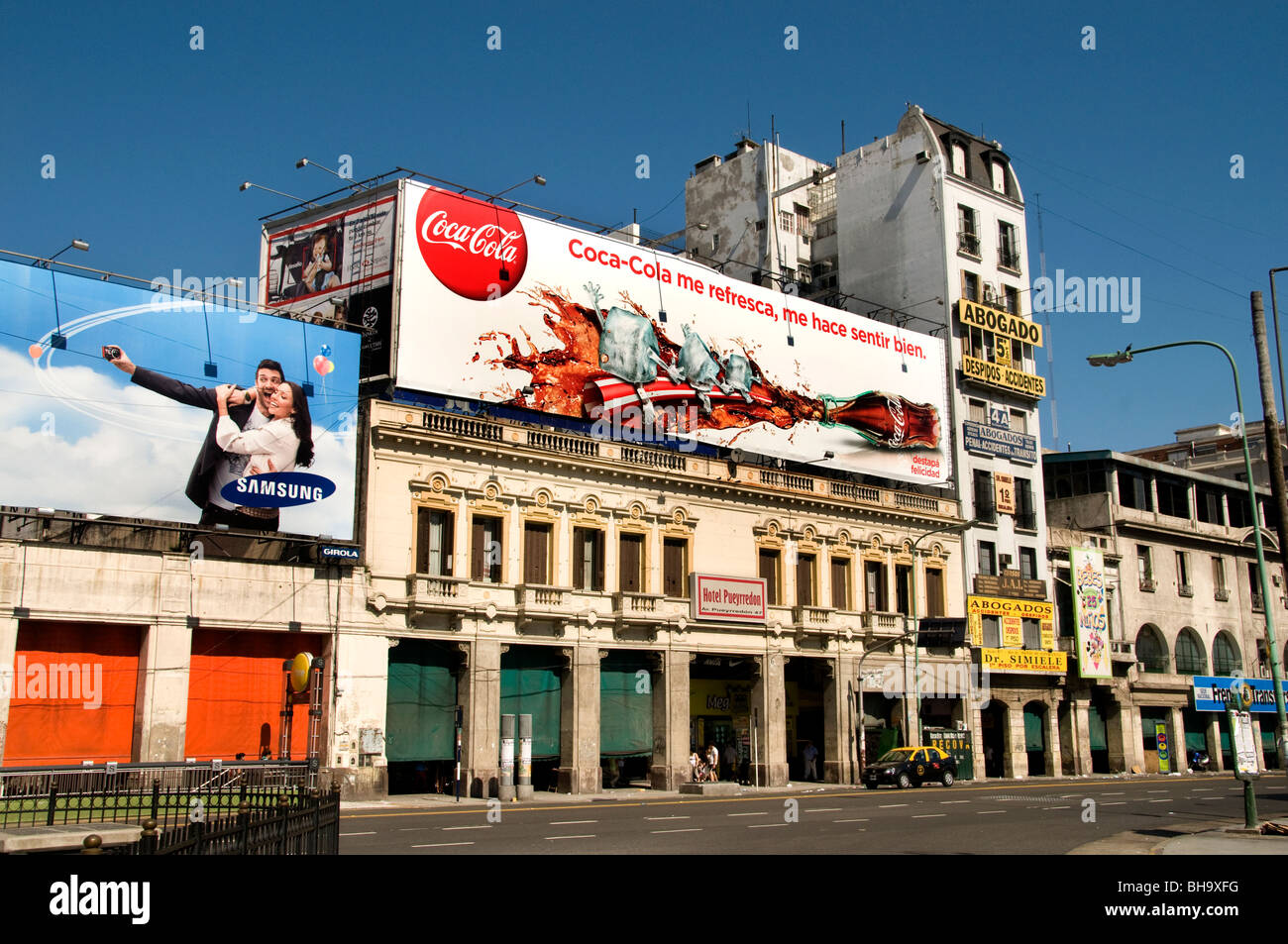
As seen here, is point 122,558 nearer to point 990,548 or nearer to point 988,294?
point 990,548

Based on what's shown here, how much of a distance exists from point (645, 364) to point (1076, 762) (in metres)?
33.7

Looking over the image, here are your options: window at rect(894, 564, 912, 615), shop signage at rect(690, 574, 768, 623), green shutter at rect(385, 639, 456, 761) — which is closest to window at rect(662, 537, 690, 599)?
shop signage at rect(690, 574, 768, 623)

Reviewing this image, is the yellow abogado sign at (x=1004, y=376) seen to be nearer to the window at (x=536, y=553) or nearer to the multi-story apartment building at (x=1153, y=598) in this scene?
the multi-story apartment building at (x=1153, y=598)

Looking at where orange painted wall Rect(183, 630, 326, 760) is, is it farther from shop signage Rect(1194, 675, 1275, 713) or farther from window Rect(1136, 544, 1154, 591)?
shop signage Rect(1194, 675, 1275, 713)

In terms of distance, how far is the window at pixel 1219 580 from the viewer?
74.2 metres

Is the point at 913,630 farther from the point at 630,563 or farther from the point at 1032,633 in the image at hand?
the point at 630,563

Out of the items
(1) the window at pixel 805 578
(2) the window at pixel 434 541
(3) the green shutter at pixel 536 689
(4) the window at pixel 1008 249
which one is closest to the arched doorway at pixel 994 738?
(1) the window at pixel 805 578

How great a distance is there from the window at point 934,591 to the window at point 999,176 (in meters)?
23.5

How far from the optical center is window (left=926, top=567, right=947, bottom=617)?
55219 mm

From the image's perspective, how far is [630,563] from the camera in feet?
146

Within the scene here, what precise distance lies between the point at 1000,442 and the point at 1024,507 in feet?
12.3

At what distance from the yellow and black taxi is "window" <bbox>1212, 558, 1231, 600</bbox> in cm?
3622

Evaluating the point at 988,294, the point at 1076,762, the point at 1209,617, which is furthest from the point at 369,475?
the point at 1209,617

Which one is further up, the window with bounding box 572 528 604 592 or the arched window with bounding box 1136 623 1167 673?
the window with bounding box 572 528 604 592
